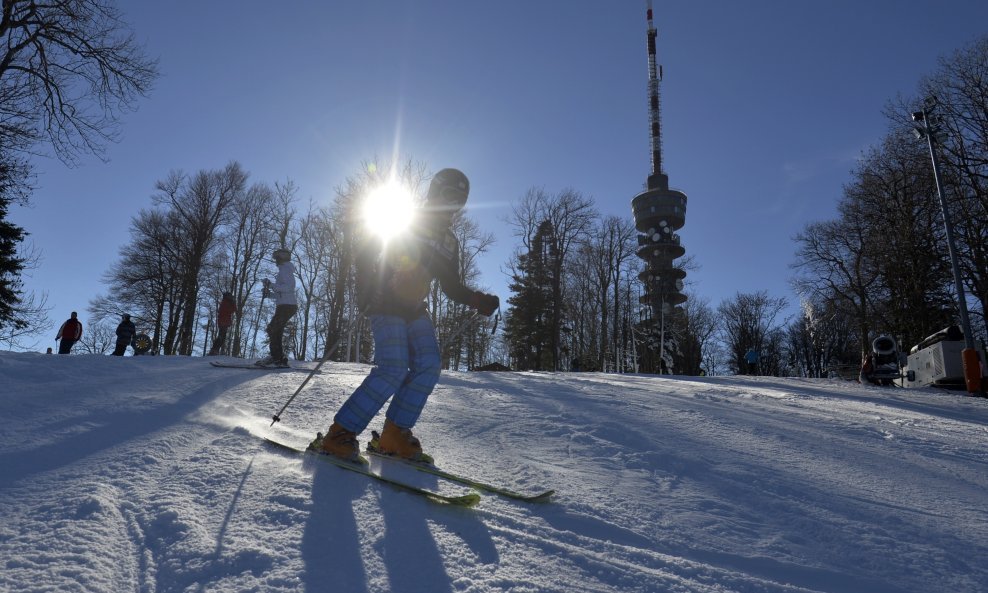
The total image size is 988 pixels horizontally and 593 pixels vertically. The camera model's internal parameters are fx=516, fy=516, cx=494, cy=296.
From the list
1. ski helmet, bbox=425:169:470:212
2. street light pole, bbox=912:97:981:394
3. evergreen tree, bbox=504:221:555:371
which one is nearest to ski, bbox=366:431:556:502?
ski helmet, bbox=425:169:470:212

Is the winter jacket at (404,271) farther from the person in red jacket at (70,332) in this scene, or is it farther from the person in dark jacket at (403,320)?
the person in red jacket at (70,332)

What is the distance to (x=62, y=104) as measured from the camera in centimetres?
1243

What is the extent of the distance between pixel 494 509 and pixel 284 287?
24.9 feet

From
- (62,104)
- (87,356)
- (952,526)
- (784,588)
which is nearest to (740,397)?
(952,526)

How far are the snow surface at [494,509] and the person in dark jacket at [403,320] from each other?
296mm

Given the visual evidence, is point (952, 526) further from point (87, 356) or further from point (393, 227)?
point (87, 356)

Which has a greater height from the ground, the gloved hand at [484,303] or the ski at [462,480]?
the gloved hand at [484,303]

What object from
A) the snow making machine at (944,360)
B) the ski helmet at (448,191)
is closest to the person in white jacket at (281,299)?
the ski helmet at (448,191)

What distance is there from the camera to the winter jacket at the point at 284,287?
8.81 m

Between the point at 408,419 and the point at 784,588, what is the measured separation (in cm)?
208

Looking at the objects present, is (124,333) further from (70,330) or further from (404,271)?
(404,271)

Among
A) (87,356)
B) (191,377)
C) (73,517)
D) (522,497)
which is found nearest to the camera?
(73,517)

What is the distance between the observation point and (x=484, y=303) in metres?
3.41

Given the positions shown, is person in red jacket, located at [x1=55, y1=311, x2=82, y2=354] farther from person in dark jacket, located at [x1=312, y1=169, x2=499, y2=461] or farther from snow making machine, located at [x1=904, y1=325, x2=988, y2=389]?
snow making machine, located at [x1=904, y1=325, x2=988, y2=389]
